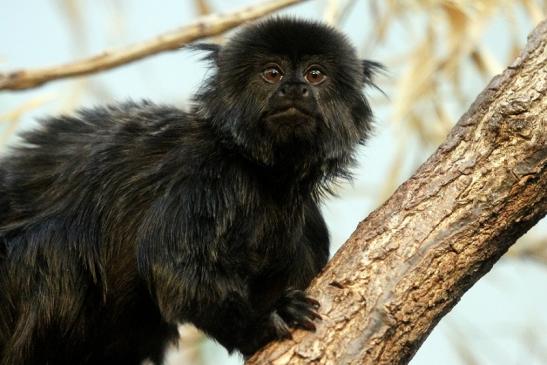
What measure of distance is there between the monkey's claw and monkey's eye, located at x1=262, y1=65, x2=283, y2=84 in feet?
3.53

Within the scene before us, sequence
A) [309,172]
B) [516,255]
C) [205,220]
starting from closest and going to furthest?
[205,220], [309,172], [516,255]

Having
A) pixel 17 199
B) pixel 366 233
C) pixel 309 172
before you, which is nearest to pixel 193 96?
pixel 309 172

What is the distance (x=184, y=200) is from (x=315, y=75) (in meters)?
0.87

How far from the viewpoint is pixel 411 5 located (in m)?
7.27

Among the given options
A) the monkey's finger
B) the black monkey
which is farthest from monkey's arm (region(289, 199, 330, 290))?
the monkey's finger

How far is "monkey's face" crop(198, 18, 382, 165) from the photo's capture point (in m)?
4.29

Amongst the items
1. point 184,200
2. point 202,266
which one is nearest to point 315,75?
point 184,200

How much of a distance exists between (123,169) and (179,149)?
315 mm

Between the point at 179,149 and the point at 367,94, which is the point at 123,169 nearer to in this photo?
the point at 179,149

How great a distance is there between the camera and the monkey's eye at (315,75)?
14.5 ft

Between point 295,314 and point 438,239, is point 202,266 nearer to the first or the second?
point 295,314

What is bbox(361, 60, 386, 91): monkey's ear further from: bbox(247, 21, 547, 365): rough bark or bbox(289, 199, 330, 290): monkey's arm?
bbox(247, 21, 547, 365): rough bark

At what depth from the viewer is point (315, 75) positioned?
175 inches

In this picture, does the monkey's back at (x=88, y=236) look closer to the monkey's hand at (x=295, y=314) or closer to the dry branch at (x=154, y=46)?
the monkey's hand at (x=295, y=314)
